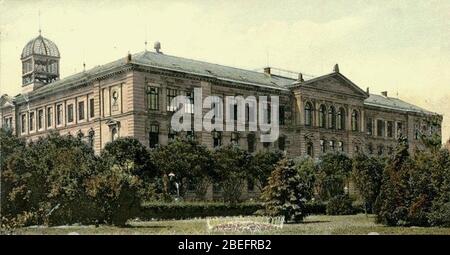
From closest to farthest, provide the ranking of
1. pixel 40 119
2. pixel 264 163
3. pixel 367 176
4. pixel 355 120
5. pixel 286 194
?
1. pixel 40 119
2. pixel 286 194
3. pixel 367 176
4. pixel 264 163
5. pixel 355 120

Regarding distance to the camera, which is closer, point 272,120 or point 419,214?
point 419,214

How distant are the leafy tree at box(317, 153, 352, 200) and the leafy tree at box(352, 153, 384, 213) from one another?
0.99 meters

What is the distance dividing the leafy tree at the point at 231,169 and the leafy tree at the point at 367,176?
3906 mm

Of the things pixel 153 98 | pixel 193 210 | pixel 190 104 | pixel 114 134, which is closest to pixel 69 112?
pixel 114 134

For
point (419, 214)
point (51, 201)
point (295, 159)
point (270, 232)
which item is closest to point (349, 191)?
point (295, 159)

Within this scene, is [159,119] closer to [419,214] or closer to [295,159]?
[295,159]

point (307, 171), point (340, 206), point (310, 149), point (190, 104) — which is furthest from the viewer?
point (310, 149)

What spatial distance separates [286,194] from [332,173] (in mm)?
4323

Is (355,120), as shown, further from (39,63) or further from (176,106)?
(39,63)

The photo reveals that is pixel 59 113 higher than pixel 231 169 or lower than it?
higher

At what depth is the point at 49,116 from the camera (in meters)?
24.3

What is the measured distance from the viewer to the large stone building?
23812 mm

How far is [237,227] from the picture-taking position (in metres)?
19.8

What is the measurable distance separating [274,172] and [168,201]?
12.1ft
